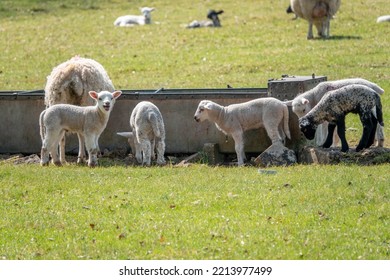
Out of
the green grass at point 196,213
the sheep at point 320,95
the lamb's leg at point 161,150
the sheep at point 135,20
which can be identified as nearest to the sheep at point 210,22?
the sheep at point 135,20

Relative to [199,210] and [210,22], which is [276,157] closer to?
[199,210]

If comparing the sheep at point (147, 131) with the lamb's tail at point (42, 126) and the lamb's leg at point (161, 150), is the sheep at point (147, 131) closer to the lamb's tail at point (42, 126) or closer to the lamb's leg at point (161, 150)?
the lamb's leg at point (161, 150)

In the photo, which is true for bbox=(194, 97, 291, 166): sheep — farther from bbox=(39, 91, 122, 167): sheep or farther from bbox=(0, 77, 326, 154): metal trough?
bbox=(39, 91, 122, 167): sheep

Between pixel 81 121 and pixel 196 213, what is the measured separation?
4.02m

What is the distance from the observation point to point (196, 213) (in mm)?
11430

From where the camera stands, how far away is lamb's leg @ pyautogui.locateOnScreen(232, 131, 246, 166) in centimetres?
1465

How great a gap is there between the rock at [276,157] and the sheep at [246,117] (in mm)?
134

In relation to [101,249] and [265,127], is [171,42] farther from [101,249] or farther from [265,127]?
[101,249]

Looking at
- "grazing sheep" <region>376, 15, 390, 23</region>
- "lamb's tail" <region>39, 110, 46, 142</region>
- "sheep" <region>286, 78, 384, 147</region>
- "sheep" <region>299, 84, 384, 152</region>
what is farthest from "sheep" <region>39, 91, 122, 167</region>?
"grazing sheep" <region>376, 15, 390, 23</region>

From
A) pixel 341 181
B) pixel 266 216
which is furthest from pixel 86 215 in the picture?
pixel 341 181

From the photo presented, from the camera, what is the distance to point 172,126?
15.9 m

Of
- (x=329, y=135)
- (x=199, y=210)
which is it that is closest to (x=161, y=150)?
(x=329, y=135)

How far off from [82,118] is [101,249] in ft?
16.6

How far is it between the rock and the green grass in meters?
0.55
